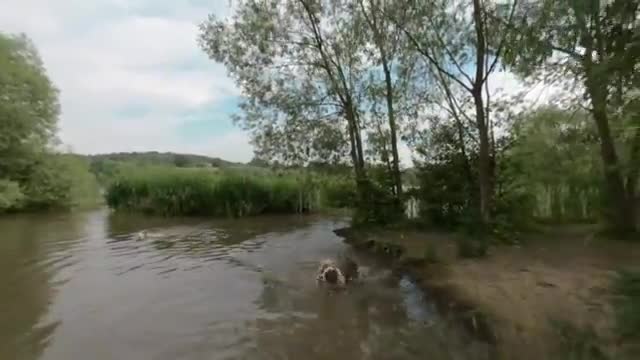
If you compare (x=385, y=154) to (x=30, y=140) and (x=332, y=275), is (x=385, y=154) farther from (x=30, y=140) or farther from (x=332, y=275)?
(x=30, y=140)

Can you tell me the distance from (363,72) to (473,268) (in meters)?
9.49

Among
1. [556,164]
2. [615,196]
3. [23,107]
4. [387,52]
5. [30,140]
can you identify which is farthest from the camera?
[30,140]

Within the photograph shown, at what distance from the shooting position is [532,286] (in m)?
8.47

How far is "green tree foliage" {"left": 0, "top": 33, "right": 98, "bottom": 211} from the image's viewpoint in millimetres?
30750

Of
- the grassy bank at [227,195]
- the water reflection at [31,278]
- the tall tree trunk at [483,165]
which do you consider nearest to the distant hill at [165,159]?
the grassy bank at [227,195]

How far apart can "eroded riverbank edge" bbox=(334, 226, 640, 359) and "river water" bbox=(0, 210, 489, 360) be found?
415mm

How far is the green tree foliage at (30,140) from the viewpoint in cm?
3075

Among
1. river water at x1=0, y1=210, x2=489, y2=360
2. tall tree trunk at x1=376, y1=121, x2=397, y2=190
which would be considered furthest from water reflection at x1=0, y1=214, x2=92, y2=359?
tall tree trunk at x1=376, y1=121, x2=397, y2=190

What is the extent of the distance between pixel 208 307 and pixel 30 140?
29.0 m

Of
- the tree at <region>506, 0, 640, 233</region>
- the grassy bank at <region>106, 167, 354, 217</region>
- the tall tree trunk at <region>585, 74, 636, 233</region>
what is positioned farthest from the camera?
the grassy bank at <region>106, 167, 354, 217</region>

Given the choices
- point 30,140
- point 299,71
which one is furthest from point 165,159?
point 299,71

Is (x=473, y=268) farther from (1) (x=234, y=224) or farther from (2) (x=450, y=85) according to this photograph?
(1) (x=234, y=224)

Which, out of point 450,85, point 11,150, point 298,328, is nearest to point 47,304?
point 298,328

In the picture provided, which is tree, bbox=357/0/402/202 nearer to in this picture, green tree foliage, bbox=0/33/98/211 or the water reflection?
the water reflection
